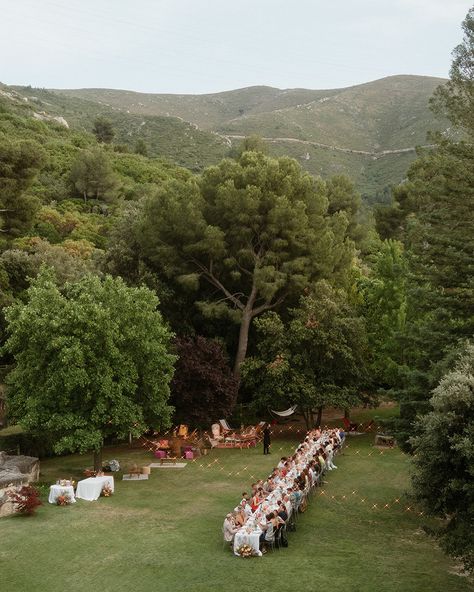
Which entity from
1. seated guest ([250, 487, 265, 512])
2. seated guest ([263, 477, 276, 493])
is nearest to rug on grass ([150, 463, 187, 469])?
seated guest ([263, 477, 276, 493])

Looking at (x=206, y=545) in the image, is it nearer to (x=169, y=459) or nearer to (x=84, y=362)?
(x=84, y=362)

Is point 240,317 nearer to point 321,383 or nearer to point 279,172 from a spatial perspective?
point 321,383

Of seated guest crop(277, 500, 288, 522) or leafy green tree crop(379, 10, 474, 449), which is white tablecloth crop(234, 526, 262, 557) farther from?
leafy green tree crop(379, 10, 474, 449)

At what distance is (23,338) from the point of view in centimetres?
2153

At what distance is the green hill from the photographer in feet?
355

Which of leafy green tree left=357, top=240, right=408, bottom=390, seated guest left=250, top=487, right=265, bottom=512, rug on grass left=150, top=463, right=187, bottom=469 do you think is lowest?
rug on grass left=150, top=463, right=187, bottom=469

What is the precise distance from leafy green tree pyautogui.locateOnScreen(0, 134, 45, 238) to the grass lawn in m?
22.2

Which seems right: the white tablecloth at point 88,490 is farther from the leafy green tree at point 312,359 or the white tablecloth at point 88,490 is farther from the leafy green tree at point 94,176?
the leafy green tree at point 94,176

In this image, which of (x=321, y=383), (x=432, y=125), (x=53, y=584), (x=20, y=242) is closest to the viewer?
(x=53, y=584)

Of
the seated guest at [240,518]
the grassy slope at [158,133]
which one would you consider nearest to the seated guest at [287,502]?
the seated guest at [240,518]

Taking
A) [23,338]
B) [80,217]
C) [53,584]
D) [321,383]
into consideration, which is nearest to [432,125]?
[80,217]

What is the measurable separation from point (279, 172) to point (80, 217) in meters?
31.2

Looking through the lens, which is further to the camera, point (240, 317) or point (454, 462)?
point (240, 317)

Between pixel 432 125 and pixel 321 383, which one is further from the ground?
pixel 432 125
